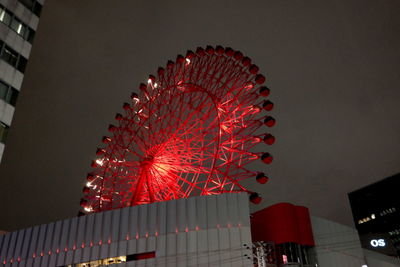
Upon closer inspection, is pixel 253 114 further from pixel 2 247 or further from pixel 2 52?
pixel 2 247

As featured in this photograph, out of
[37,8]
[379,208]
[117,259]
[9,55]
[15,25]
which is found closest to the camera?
[117,259]

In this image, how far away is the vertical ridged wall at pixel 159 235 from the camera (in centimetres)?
1930

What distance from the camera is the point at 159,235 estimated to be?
20.8 metres

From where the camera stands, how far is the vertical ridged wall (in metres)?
19.3

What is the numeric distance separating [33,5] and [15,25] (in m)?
2.56

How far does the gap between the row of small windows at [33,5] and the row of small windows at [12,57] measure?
399cm

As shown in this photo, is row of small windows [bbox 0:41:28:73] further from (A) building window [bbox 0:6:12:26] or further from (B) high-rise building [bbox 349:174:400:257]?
(B) high-rise building [bbox 349:174:400:257]

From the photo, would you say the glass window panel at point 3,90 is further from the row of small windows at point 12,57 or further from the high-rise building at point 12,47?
the row of small windows at point 12,57

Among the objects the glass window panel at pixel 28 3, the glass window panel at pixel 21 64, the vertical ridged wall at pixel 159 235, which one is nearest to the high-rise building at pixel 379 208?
the vertical ridged wall at pixel 159 235

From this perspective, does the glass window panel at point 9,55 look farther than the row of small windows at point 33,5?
No

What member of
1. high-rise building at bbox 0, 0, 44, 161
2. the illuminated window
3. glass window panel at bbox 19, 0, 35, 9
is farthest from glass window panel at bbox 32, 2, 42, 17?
the illuminated window

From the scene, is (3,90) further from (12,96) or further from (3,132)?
(3,132)

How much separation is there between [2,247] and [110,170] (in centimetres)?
904

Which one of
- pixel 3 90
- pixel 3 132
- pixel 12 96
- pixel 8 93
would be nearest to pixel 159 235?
pixel 3 132
